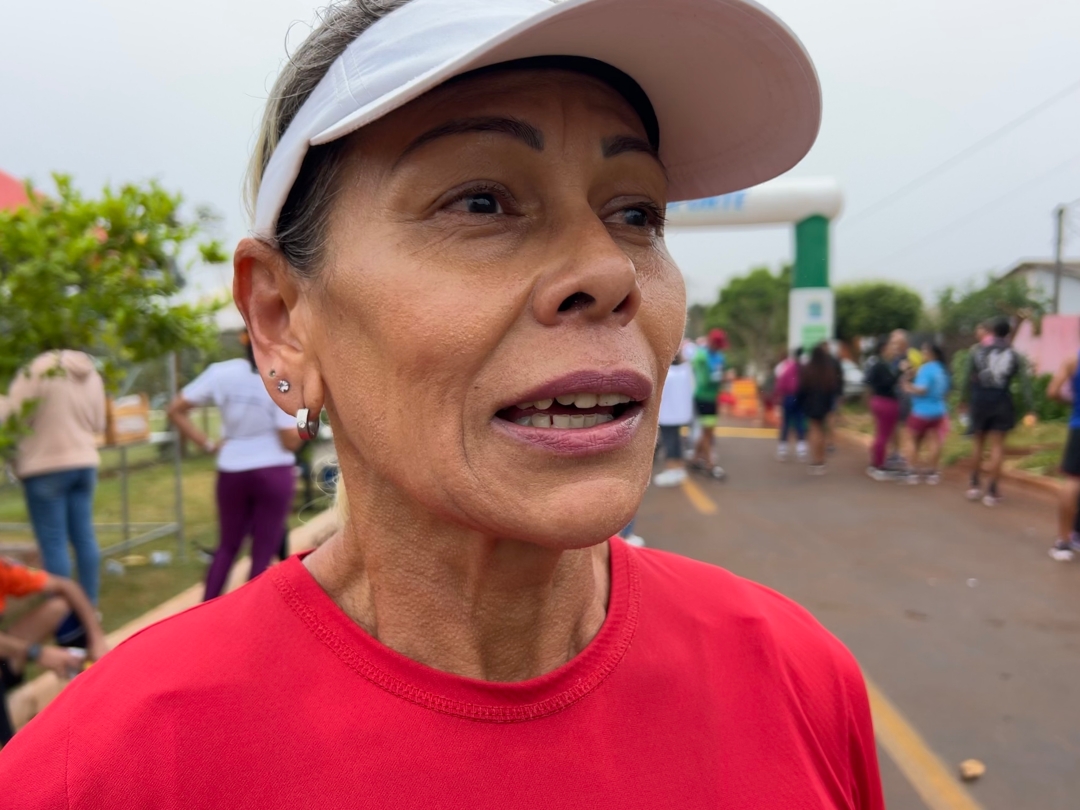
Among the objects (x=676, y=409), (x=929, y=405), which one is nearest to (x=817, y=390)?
(x=929, y=405)

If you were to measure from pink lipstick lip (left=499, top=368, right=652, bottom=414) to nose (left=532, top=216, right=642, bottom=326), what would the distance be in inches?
2.6

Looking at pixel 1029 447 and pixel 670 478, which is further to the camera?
pixel 1029 447

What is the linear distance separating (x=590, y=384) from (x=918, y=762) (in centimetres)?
326

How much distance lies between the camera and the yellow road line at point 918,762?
10.1ft

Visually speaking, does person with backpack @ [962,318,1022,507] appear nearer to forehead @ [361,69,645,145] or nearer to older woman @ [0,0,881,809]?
older woman @ [0,0,881,809]

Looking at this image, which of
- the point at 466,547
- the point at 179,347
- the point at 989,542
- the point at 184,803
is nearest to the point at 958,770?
the point at 466,547

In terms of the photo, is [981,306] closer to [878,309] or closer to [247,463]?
[878,309]

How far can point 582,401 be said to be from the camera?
95cm

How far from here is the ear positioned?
3.63ft

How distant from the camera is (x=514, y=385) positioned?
91 cm

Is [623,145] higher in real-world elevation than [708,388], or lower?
higher

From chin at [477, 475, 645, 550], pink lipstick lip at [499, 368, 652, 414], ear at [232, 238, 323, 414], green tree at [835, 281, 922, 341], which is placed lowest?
chin at [477, 475, 645, 550]

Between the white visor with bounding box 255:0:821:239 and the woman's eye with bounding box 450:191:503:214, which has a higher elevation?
the white visor with bounding box 255:0:821:239

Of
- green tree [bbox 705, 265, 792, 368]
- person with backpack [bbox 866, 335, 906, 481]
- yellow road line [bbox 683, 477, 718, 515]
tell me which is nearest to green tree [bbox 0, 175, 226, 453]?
yellow road line [bbox 683, 477, 718, 515]
